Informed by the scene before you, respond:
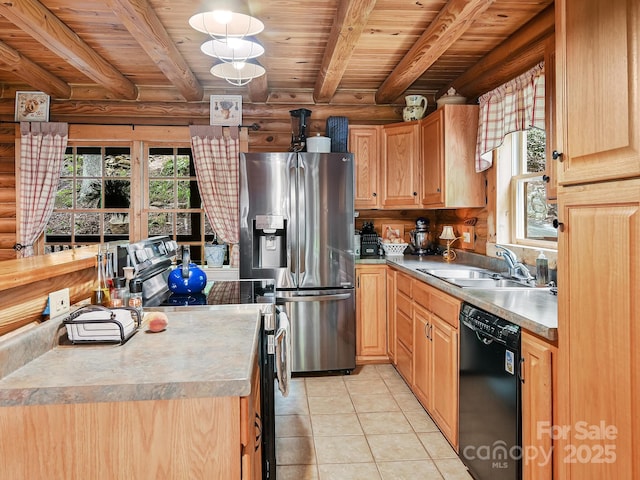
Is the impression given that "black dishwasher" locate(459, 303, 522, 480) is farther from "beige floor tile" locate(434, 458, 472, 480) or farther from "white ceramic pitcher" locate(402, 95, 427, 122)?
"white ceramic pitcher" locate(402, 95, 427, 122)

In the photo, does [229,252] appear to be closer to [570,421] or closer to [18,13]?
[18,13]

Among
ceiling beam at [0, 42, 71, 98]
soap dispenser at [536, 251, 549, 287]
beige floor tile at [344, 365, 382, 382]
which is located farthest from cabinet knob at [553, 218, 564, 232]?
ceiling beam at [0, 42, 71, 98]

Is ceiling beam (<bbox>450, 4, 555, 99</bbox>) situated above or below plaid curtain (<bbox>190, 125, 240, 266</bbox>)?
above

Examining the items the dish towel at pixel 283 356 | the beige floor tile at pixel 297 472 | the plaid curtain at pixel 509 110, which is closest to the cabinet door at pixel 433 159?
the plaid curtain at pixel 509 110

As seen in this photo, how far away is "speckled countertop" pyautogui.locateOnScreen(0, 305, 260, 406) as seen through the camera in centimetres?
107

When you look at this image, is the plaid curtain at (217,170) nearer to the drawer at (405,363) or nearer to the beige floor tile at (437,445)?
the drawer at (405,363)

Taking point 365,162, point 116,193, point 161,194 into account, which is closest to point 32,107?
point 116,193

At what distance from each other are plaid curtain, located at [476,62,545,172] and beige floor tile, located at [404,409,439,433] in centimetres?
184

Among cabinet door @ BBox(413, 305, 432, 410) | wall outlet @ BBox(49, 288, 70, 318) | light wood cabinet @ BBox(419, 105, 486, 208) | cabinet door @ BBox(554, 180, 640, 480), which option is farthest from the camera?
light wood cabinet @ BBox(419, 105, 486, 208)

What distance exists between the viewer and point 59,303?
153cm

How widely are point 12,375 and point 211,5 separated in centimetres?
186

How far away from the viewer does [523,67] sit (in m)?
3.01

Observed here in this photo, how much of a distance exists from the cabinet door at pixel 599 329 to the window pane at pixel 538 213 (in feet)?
5.16

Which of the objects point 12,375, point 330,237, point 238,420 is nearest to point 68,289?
point 12,375
